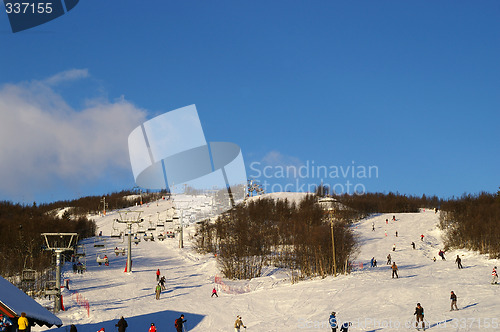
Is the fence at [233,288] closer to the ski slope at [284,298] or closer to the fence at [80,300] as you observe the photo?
the ski slope at [284,298]

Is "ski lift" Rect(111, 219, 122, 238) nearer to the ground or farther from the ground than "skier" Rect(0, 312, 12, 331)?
farther from the ground

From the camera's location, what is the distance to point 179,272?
5256 cm

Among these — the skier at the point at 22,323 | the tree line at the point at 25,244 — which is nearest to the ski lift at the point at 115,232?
the tree line at the point at 25,244

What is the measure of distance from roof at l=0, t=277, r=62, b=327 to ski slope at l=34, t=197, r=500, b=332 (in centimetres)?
739

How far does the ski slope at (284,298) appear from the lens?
27438 millimetres

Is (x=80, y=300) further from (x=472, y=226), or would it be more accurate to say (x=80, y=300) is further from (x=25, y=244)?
(x=472, y=226)

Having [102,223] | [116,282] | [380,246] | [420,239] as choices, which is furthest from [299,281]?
[102,223]

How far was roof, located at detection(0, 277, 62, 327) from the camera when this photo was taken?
18.1 m

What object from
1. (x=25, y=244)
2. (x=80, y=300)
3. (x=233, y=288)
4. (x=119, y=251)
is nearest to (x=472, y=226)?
(x=233, y=288)

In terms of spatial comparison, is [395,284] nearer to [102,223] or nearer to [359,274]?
[359,274]

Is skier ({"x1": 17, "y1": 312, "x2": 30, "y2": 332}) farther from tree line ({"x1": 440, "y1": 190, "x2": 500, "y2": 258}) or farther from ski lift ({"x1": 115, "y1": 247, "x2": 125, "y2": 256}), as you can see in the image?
tree line ({"x1": 440, "y1": 190, "x2": 500, "y2": 258})

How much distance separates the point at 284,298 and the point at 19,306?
69.8 feet

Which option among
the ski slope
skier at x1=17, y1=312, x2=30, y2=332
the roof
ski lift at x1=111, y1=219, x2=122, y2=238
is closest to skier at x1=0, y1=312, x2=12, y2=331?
the roof

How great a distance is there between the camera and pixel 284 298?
118 ft
